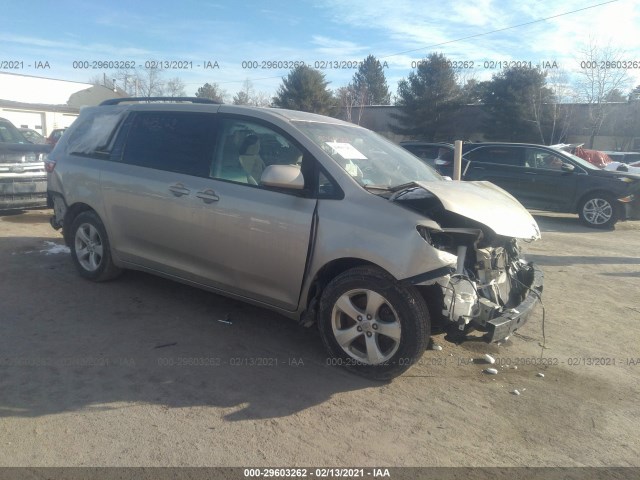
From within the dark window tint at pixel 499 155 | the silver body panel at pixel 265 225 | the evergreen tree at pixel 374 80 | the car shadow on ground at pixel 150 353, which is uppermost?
the evergreen tree at pixel 374 80

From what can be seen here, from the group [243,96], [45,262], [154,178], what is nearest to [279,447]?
[154,178]

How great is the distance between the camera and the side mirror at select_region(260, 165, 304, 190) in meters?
3.82

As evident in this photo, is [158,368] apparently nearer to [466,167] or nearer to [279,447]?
[279,447]

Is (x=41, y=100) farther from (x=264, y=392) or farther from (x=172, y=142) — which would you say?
(x=264, y=392)

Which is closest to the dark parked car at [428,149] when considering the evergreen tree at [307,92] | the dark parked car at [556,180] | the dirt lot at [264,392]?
the dark parked car at [556,180]

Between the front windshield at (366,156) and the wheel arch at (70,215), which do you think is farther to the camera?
the wheel arch at (70,215)

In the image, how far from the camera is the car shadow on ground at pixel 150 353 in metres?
3.44

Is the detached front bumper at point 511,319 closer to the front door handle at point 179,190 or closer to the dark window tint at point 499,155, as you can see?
the front door handle at point 179,190

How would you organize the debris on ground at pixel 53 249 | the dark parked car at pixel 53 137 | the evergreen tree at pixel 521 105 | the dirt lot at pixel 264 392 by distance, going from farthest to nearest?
the evergreen tree at pixel 521 105
the dark parked car at pixel 53 137
the debris on ground at pixel 53 249
the dirt lot at pixel 264 392

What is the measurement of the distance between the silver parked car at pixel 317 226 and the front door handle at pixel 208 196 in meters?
0.01

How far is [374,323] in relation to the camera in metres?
3.68

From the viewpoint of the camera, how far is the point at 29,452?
284 centimetres

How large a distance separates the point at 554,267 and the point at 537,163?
17.6 feet

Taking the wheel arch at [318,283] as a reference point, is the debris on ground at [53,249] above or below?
below
